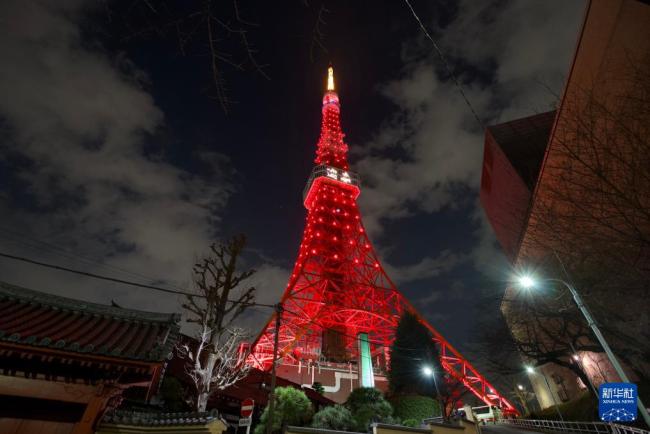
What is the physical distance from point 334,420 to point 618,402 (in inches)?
356

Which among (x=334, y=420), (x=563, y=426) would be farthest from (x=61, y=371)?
(x=563, y=426)

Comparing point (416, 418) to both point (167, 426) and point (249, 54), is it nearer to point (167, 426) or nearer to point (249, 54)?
point (167, 426)

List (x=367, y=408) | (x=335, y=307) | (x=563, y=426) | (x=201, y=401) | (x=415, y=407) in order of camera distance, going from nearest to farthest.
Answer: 1. (x=201, y=401)
2. (x=367, y=408)
3. (x=415, y=407)
4. (x=563, y=426)
5. (x=335, y=307)

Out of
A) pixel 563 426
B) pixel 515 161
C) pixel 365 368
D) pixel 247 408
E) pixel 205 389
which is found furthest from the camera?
pixel 365 368

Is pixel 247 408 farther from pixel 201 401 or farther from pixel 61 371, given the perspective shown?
pixel 61 371

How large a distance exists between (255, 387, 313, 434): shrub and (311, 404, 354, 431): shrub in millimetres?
739

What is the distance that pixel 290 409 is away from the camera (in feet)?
40.9

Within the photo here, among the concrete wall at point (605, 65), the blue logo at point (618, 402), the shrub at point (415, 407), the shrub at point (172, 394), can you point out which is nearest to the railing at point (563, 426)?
the concrete wall at point (605, 65)

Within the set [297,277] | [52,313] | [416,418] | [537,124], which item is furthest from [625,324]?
[297,277]

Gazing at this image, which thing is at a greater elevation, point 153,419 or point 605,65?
point 605,65

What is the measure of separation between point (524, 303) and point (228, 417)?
14833 mm

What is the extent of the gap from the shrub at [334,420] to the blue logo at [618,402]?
875 centimetres

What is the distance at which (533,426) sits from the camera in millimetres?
18250

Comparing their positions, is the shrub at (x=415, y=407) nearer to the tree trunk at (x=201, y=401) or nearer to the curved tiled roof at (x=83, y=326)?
the tree trunk at (x=201, y=401)
